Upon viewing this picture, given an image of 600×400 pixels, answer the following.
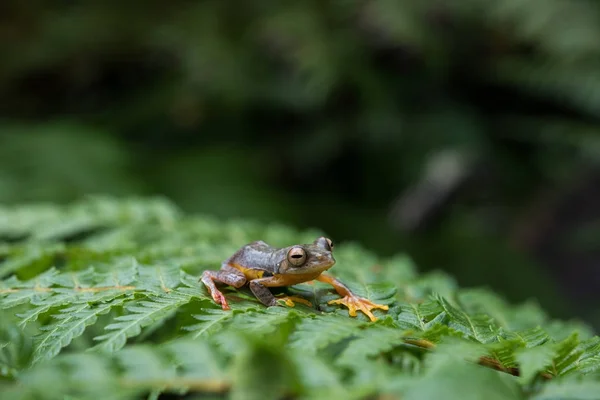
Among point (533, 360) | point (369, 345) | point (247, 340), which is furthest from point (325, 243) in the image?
point (247, 340)

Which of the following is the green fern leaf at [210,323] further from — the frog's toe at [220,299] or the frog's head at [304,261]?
the frog's head at [304,261]

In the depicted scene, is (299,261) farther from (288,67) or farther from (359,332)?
(288,67)

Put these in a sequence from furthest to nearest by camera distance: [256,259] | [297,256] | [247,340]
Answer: [256,259]
[297,256]
[247,340]

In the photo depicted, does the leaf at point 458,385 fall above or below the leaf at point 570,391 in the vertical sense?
above

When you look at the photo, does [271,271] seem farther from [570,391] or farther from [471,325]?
[570,391]

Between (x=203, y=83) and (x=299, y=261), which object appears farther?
(x=203, y=83)

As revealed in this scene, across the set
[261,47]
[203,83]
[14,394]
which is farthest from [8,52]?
[14,394]

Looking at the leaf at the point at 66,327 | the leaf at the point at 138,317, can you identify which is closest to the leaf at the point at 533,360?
the leaf at the point at 138,317
